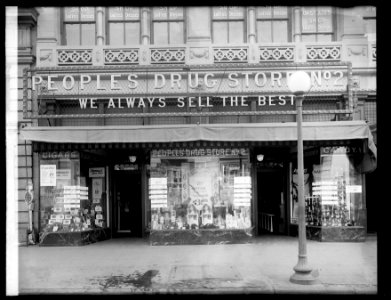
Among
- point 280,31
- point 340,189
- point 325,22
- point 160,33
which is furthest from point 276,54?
point 340,189

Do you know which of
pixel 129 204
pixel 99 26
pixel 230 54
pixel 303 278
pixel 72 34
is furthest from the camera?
pixel 129 204

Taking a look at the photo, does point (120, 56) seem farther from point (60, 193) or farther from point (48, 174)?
point (60, 193)

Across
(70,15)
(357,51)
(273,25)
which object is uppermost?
(70,15)

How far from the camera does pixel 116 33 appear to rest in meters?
15.5

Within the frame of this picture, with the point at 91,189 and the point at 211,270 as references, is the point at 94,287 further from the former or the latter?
the point at 91,189

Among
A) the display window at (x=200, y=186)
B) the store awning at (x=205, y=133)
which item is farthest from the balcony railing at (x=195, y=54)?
the display window at (x=200, y=186)

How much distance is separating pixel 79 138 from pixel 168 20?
491cm

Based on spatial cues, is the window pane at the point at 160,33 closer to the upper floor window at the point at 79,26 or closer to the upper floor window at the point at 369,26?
the upper floor window at the point at 79,26

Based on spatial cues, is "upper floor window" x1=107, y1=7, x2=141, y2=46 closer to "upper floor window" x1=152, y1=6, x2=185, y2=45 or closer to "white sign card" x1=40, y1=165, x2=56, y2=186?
"upper floor window" x1=152, y1=6, x2=185, y2=45

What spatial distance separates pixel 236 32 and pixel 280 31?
1.41 metres

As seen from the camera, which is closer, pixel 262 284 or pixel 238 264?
pixel 262 284

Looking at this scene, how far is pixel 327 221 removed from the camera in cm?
1472

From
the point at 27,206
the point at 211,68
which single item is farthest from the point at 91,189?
the point at 211,68

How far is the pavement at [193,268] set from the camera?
9.05m
